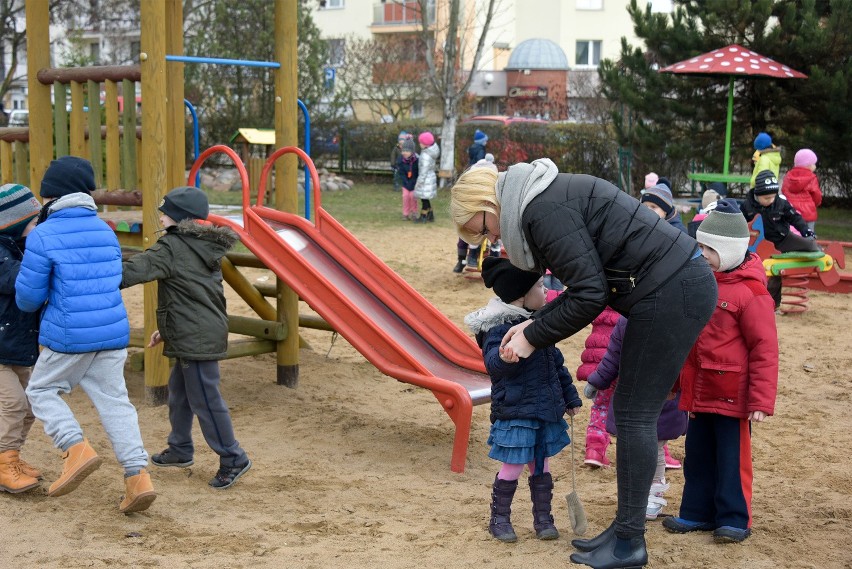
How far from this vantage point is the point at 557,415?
4023mm

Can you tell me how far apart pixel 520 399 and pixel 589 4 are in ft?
151

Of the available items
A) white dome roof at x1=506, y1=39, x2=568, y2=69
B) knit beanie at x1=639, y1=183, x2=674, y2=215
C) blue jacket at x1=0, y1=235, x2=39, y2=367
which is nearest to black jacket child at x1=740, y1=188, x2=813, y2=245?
knit beanie at x1=639, y1=183, x2=674, y2=215

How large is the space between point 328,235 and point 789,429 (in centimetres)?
330

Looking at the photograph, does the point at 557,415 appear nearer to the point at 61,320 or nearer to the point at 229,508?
the point at 229,508

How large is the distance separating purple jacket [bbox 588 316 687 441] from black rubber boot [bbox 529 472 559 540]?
0.41m

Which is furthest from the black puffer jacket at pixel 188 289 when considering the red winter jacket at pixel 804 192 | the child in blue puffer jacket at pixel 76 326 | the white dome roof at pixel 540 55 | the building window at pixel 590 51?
the building window at pixel 590 51

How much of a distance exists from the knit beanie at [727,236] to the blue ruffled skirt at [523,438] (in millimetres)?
965

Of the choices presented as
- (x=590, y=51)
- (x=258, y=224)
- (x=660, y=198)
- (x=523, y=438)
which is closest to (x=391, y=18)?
(x=590, y=51)

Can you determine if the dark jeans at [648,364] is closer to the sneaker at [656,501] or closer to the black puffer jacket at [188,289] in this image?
the sneaker at [656,501]

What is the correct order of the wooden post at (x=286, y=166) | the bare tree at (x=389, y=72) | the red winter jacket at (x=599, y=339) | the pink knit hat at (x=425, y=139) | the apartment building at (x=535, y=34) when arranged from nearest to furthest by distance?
the red winter jacket at (x=599, y=339), the wooden post at (x=286, y=166), the pink knit hat at (x=425, y=139), the bare tree at (x=389, y=72), the apartment building at (x=535, y=34)

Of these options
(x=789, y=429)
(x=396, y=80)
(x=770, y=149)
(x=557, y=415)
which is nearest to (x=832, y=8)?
(x=770, y=149)

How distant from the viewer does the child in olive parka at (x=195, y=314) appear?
16.2ft

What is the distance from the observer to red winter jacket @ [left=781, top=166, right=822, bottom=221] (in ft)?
39.8

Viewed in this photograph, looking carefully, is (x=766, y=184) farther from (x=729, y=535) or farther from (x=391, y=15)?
(x=391, y=15)
